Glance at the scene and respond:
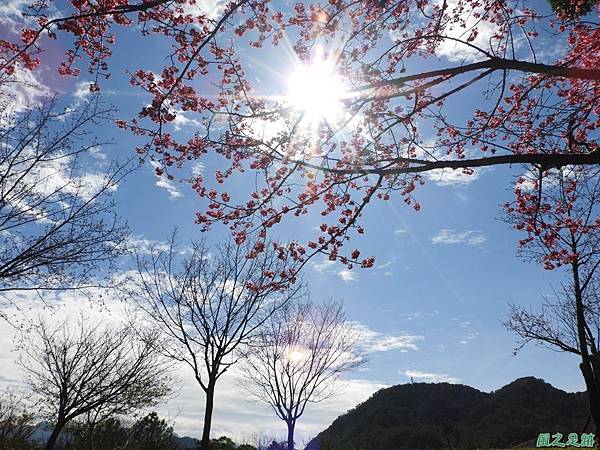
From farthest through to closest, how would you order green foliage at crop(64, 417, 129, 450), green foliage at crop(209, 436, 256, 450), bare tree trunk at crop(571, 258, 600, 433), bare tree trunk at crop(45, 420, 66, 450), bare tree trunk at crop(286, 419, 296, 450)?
green foliage at crop(209, 436, 256, 450) → bare tree trunk at crop(286, 419, 296, 450) → green foliage at crop(64, 417, 129, 450) → bare tree trunk at crop(45, 420, 66, 450) → bare tree trunk at crop(571, 258, 600, 433)

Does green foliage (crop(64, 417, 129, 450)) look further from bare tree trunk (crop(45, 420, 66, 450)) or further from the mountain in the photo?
the mountain

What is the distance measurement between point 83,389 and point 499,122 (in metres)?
17.4

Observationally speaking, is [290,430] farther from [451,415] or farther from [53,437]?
[451,415]

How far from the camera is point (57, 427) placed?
614 inches

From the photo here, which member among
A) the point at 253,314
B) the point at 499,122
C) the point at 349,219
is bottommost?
the point at 349,219

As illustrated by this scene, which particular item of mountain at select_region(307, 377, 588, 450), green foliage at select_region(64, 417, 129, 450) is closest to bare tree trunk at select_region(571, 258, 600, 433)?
green foliage at select_region(64, 417, 129, 450)

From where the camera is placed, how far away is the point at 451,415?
2537 inches

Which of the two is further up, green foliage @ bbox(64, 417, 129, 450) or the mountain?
the mountain

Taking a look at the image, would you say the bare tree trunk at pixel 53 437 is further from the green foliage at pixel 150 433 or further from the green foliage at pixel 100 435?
the green foliage at pixel 150 433

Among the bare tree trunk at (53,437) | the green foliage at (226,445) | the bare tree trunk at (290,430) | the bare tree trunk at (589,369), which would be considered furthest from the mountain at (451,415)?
the bare tree trunk at (53,437)

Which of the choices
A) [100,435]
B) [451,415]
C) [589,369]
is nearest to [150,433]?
[100,435]

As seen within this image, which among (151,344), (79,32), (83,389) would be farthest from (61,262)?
(83,389)

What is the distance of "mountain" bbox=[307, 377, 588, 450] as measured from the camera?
168 ft

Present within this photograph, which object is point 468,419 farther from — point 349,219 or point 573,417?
point 349,219
